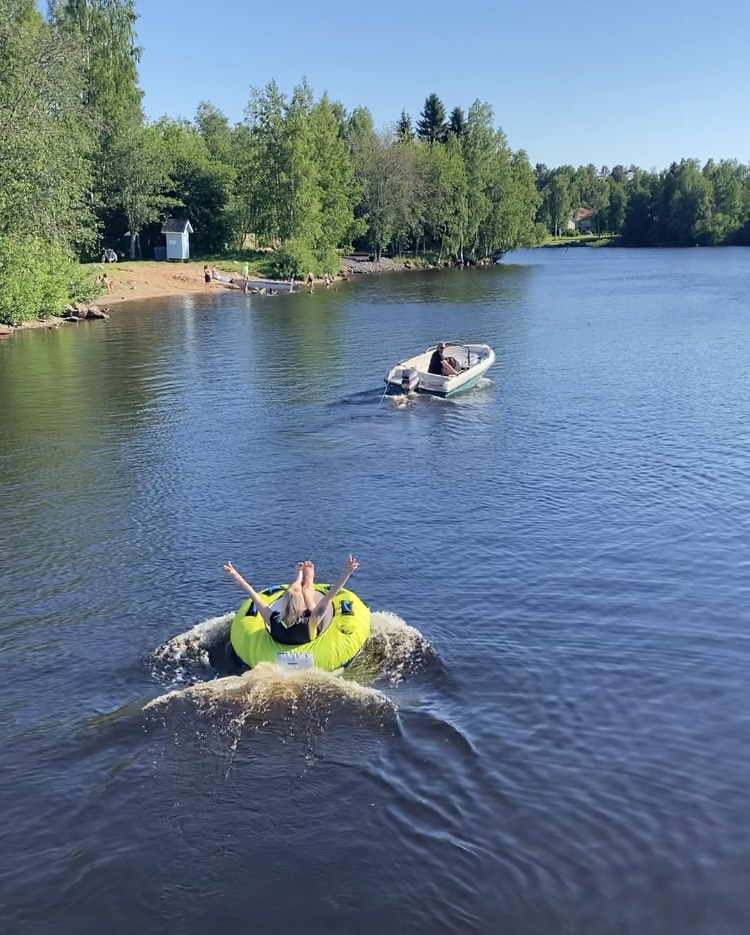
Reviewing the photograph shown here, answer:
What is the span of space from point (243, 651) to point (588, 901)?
18.9ft

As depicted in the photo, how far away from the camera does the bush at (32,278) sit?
43281 millimetres

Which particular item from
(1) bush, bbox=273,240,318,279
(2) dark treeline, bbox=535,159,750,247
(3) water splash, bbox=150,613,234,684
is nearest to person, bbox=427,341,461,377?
(3) water splash, bbox=150,613,234,684

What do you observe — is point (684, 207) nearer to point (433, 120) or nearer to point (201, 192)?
point (433, 120)

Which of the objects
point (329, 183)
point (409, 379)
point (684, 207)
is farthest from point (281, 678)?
point (684, 207)

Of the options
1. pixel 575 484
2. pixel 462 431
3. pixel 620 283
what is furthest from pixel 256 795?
pixel 620 283

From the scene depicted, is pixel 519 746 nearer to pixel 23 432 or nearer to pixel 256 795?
pixel 256 795

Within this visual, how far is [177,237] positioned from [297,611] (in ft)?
224

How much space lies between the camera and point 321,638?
12.6 metres

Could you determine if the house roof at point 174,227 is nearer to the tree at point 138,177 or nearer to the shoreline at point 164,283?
the tree at point 138,177

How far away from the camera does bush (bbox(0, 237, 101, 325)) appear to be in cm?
4328

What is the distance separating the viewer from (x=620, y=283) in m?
79.1

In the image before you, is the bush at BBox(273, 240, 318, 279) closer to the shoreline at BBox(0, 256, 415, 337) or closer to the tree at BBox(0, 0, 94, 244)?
the shoreline at BBox(0, 256, 415, 337)

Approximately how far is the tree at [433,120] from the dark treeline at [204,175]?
18 centimetres

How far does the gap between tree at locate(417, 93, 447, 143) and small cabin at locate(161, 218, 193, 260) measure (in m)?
51.6
